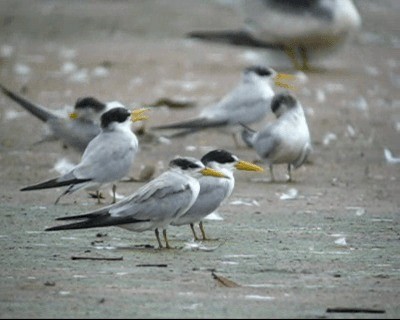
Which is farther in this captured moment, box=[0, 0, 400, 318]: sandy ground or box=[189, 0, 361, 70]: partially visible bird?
box=[189, 0, 361, 70]: partially visible bird

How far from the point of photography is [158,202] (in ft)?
23.1

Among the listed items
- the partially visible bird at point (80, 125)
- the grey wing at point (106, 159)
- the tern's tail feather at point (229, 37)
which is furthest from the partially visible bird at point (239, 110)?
the tern's tail feather at point (229, 37)

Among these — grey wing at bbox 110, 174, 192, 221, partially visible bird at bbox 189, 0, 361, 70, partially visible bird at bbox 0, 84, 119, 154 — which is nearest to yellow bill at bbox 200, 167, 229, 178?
grey wing at bbox 110, 174, 192, 221

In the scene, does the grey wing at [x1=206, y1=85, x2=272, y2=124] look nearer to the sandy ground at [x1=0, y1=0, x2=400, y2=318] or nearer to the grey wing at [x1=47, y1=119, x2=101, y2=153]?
the sandy ground at [x1=0, y1=0, x2=400, y2=318]

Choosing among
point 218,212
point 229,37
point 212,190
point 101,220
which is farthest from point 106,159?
point 229,37

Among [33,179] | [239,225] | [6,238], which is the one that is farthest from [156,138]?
[6,238]

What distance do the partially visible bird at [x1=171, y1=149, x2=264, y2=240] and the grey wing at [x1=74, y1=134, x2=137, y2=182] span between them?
81 cm

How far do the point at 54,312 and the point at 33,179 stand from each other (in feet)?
14.5

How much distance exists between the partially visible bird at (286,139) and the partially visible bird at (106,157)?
1.33m

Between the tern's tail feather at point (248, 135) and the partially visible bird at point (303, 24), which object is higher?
the partially visible bird at point (303, 24)

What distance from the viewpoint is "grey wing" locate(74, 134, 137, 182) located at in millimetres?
8430

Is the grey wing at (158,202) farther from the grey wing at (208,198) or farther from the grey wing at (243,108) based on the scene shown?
the grey wing at (243,108)

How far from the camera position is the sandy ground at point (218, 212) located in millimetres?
5684

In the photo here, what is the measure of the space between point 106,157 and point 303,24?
7.52m
